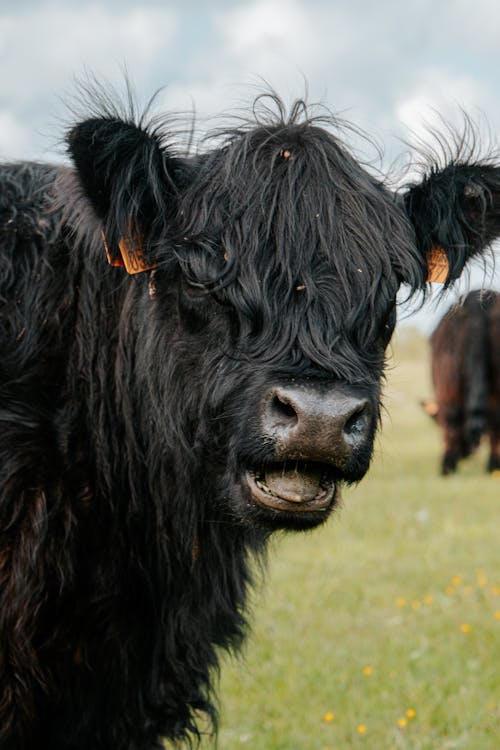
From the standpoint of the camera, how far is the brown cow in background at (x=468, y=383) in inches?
652

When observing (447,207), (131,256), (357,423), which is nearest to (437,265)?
(447,207)

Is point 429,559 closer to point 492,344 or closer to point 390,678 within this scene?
point 390,678

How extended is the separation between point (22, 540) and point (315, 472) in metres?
1.07

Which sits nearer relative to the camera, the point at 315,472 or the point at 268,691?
the point at 315,472

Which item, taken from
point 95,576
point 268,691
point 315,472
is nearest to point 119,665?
point 95,576

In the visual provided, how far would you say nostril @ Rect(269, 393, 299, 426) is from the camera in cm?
290

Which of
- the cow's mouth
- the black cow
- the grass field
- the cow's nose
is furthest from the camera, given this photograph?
the grass field

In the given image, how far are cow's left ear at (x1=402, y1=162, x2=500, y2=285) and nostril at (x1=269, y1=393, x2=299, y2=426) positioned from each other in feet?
3.48

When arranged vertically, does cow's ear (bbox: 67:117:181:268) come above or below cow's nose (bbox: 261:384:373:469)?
above

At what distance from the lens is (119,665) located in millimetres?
3527

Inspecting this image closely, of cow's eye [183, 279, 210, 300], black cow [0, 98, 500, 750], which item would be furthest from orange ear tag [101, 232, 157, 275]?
cow's eye [183, 279, 210, 300]

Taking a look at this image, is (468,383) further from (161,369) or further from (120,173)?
(120,173)

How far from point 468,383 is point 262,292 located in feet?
46.6

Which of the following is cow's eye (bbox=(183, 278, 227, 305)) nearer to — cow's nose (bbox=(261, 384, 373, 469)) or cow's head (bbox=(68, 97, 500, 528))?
cow's head (bbox=(68, 97, 500, 528))
